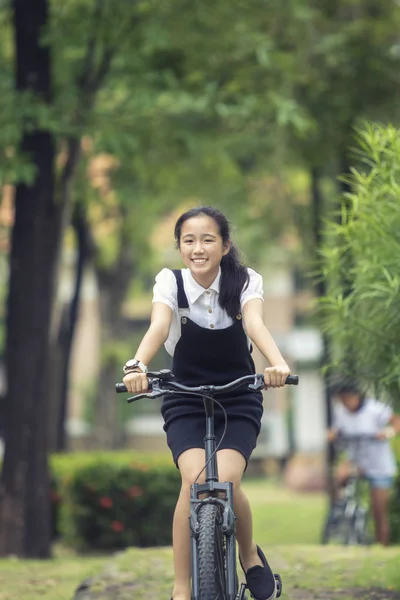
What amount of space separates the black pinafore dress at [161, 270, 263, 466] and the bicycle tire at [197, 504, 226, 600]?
0.52 meters

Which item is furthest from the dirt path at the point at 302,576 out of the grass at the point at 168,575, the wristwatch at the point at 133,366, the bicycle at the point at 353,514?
A: the bicycle at the point at 353,514

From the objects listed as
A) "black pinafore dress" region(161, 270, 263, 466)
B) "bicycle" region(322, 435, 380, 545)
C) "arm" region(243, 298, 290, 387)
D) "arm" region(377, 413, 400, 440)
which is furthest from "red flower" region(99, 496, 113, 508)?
"arm" region(243, 298, 290, 387)

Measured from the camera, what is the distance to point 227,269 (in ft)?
18.6

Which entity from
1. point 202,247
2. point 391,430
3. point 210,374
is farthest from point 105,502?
point 202,247

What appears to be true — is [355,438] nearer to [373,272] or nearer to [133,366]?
[373,272]

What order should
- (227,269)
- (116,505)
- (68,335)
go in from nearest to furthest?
(227,269) < (116,505) < (68,335)

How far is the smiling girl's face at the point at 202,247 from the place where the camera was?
18.1 ft

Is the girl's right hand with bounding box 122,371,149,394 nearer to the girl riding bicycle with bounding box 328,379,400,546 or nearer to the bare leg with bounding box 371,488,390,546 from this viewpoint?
the girl riding bicycle with bounding box 328,379,400,546

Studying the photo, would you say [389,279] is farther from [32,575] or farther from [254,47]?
[254,47]

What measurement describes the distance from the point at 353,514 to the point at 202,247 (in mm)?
7510

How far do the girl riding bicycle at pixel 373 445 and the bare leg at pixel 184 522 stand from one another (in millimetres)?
6499

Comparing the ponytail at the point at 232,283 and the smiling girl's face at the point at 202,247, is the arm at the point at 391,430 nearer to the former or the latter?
the ponytail at the point at 232,283

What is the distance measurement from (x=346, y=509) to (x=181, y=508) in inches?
294

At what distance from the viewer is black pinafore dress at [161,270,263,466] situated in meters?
5.50
